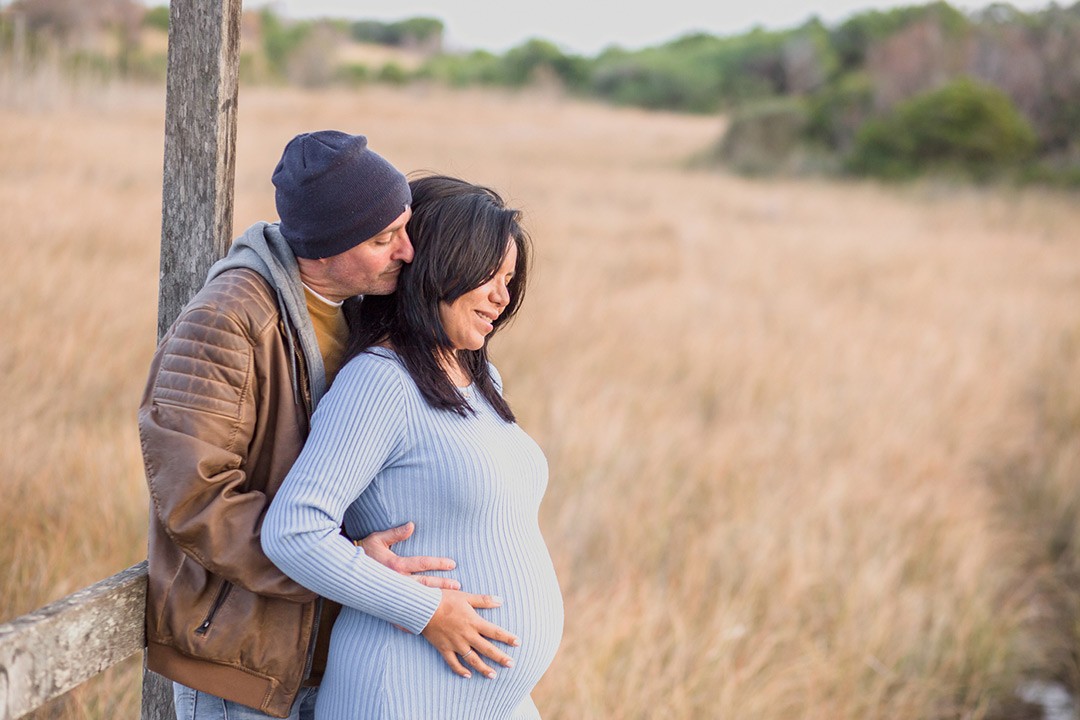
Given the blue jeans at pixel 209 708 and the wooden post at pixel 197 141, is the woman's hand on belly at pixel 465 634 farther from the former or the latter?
the wooden post at pixel 197 141

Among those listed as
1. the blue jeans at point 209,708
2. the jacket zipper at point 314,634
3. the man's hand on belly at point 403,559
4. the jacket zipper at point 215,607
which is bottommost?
the blue jeans at point 209,708

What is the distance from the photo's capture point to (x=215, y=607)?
5.24 feet

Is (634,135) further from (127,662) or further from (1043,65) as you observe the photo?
(127,662)

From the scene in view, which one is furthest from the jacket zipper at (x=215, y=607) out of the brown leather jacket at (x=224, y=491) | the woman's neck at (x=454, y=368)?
the woman's neck at (x=454, y=368)

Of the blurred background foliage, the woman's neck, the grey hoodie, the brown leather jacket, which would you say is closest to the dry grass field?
the woman's neck

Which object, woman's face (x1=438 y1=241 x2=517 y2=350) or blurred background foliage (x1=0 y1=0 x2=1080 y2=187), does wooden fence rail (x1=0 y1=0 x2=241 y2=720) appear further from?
blurred background foliage (x1=0 y1=0 x2=1080 y2=187)

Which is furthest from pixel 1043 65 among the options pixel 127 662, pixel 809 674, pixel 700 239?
pixel 127 662

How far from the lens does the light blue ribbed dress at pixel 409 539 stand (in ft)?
5.08

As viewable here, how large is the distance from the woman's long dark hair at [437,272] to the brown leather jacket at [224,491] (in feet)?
0.59

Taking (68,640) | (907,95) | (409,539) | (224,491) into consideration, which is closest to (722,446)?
(409,539)

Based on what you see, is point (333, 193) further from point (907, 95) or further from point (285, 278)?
point (907, 95)

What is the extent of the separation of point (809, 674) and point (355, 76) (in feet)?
111

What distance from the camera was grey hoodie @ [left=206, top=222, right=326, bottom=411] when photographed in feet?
5.35

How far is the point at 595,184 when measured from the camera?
14.8 m
